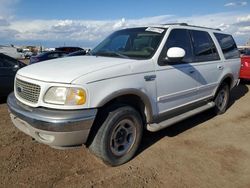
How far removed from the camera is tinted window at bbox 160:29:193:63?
4508mm

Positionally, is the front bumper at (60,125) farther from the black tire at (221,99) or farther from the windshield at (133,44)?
the black tire at (221,99)

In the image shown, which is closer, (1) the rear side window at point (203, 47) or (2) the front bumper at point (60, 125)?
(2) the front bumper at point (60, 125)

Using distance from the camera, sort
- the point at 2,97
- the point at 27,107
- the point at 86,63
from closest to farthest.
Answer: the point at 27,107, the point at 86,63, the point at 2,97

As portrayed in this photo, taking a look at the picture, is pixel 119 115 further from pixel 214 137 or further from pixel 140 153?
pixel 214 137

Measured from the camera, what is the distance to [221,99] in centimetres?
660

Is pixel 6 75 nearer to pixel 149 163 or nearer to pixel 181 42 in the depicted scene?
pixel 181 42

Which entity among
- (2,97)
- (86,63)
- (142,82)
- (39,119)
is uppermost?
(86,63)

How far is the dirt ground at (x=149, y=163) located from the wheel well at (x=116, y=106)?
0.50 metres

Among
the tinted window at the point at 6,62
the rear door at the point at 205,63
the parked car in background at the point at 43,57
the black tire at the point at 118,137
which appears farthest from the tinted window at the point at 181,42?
the parked car in background at the point at 43,57

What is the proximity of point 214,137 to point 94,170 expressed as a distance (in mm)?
2514

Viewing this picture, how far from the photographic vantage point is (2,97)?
7270 millimetres

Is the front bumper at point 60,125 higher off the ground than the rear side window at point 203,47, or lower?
lower

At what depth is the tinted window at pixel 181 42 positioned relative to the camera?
451 cm

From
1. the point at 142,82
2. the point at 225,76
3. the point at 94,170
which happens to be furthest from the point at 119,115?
the point at 225,76
